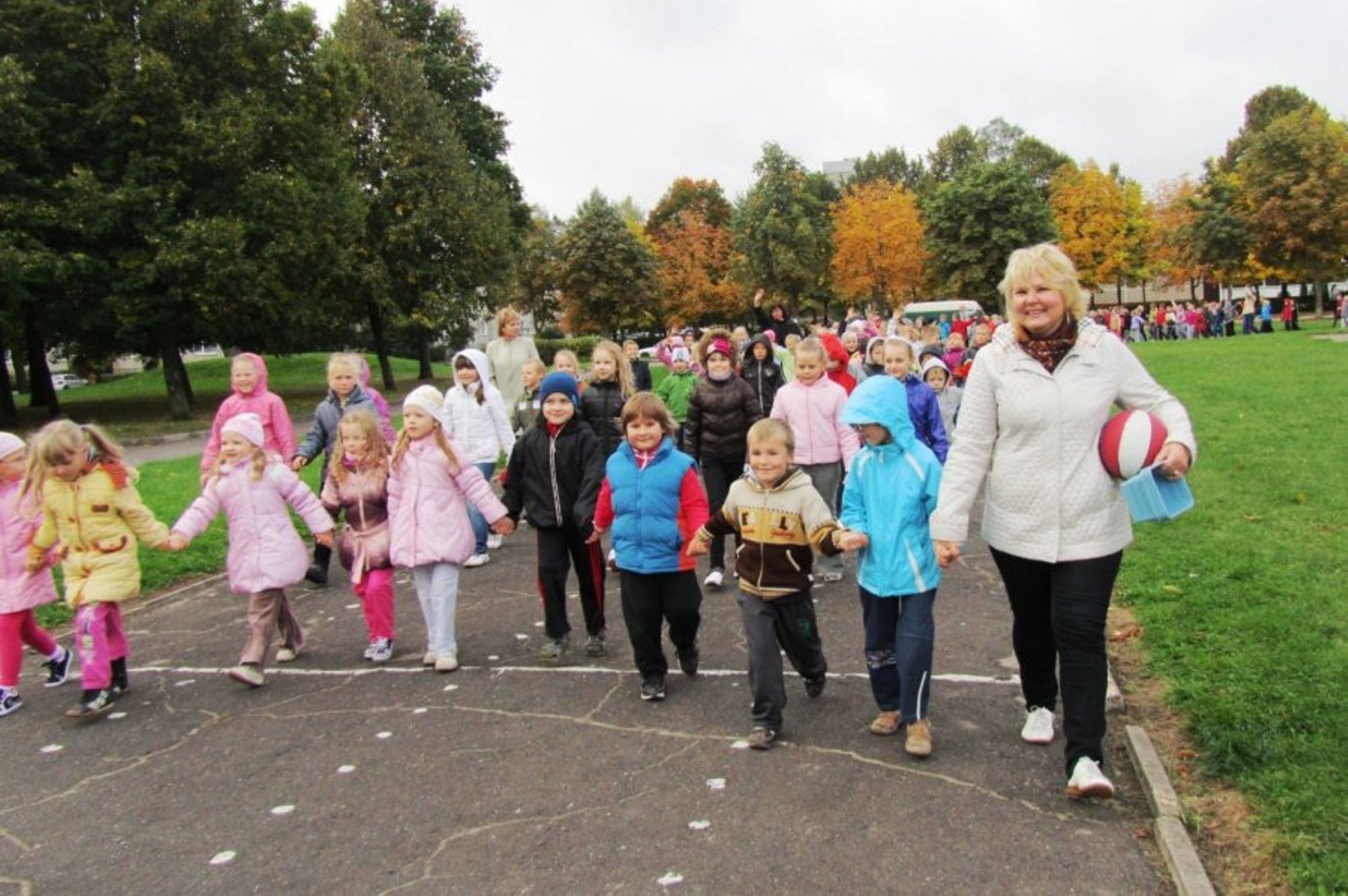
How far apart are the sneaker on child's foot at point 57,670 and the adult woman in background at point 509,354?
5059 millimetres

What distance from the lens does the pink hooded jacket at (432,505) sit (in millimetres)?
5918

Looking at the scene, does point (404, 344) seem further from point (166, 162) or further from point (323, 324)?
point (166, 162)

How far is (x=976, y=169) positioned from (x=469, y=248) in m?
38.9

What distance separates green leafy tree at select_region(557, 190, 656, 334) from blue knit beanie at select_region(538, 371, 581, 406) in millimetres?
46960

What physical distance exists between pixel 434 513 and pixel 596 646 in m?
1.32

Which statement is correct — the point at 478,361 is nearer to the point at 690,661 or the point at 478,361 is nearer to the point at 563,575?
the point at 563,575

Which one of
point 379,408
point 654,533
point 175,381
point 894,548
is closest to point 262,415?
point 379,408

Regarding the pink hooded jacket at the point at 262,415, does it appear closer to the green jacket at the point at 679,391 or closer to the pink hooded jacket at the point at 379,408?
the pink hooded jacket at the point at 379,408

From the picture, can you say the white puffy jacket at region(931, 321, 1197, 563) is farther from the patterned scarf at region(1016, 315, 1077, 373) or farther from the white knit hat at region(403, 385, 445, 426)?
the white knit hat at region(403, 385, 445, 426)

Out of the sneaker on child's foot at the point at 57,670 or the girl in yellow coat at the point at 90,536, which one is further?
the sneaker on child's foot at the point at 57,670

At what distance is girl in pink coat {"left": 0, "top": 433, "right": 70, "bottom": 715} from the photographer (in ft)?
18.4

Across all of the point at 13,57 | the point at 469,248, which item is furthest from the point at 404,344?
the point at 13,57

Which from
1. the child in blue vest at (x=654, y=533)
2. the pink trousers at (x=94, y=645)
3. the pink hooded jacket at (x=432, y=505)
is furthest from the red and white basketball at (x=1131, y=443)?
the pink trousers at (x=94, y=645)

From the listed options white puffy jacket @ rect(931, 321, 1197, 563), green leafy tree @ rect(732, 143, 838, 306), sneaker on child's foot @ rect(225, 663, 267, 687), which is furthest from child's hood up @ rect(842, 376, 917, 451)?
green leafy tree @ rect(732, 143, 838, 306)
